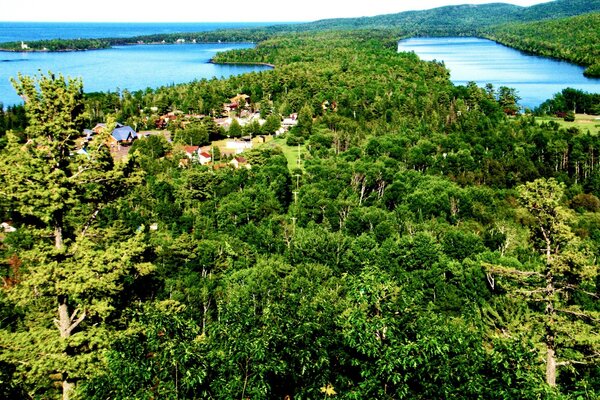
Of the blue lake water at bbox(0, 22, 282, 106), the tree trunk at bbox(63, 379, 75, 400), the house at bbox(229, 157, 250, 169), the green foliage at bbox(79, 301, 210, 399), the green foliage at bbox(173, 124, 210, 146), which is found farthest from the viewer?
the blue lake water at bbox(0, 22, 282, 106)

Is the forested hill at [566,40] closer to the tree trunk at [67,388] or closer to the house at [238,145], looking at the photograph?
the house at [238,145]

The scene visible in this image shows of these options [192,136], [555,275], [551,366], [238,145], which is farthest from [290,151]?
[551,366]

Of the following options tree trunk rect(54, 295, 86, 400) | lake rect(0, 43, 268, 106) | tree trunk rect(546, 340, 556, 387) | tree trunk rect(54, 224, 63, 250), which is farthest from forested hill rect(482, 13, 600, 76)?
tree trunk rect(54, 295, 86, 400)

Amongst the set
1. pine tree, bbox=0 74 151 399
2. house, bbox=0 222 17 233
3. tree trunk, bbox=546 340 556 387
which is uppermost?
pine tree, bbox=0 74 151 399

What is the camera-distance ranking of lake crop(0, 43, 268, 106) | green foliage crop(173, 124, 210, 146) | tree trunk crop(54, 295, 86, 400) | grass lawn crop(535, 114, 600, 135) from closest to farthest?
1. tree trunk crop(54, 295, 86, 400)
2. green foliage crop(173, 124, 210, 146)
3. grass lawn crop(535, 114, 600, 135)
4. lake crop(0, 43, 268, 106)

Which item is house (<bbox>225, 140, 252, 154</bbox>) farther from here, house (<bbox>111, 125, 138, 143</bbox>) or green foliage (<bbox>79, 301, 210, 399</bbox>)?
green foliage (<bbox>79, 301, 210, 399</bbox>)

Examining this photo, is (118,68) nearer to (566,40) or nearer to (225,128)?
(225,128)
